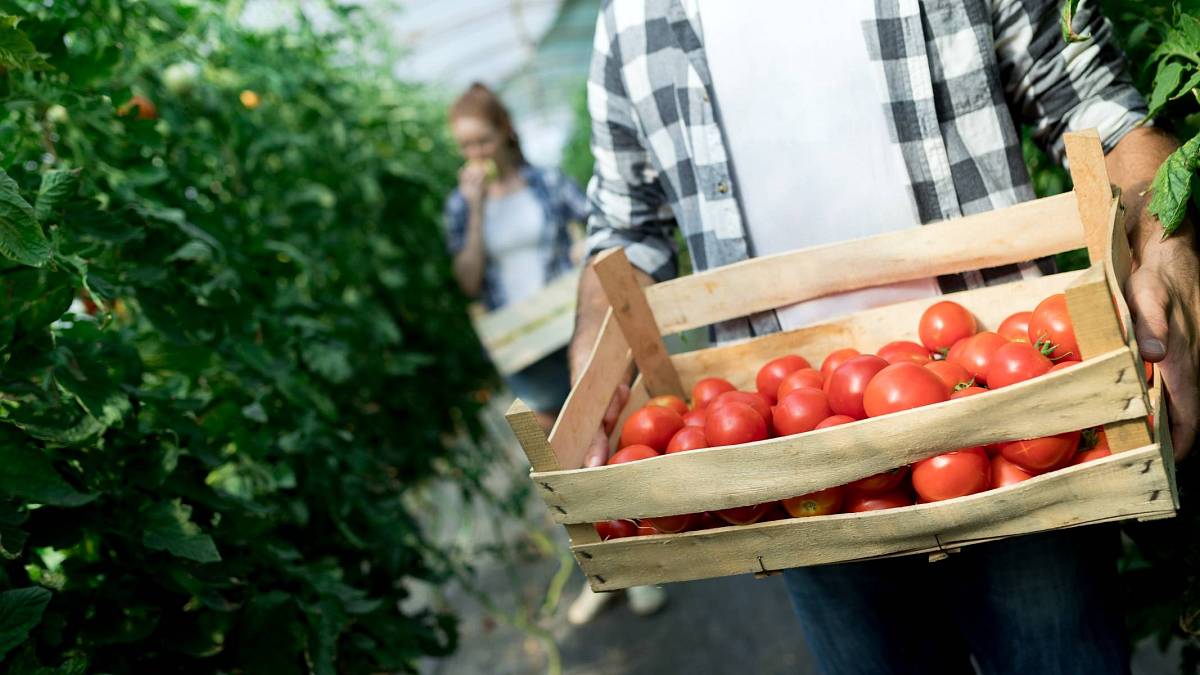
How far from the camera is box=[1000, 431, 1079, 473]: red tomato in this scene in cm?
111

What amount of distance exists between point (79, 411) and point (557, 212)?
2.89m

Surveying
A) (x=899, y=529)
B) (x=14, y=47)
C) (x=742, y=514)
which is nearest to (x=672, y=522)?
(x=742, y=514)

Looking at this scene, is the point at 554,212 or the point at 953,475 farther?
the point at 554,212

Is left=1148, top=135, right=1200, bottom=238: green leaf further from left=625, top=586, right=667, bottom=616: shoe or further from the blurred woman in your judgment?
the blurred woman

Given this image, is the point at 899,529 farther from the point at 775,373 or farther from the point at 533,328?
the point at 533,328

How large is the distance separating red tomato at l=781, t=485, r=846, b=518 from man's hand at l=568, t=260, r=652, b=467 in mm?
379

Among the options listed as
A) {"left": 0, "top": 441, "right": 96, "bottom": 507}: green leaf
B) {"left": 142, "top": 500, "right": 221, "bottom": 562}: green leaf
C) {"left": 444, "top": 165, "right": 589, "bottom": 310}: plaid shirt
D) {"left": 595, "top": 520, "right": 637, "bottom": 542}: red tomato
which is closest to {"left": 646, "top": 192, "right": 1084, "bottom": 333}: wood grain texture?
{"left": 595, "top": 520, "right": 637, "bottom": 542}: red tomato

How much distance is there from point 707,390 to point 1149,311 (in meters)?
0.70

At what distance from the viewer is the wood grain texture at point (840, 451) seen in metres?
1.04

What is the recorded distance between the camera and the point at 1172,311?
1.14m

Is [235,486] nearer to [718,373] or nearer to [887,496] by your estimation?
[718,373]

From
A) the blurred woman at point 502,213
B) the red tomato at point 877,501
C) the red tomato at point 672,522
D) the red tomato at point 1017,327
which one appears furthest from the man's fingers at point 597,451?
the blurred woman at point 502,213

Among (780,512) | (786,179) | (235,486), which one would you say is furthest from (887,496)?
(235,486)

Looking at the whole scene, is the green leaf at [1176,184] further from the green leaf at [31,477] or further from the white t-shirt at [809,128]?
the green leaf at [31,477]
